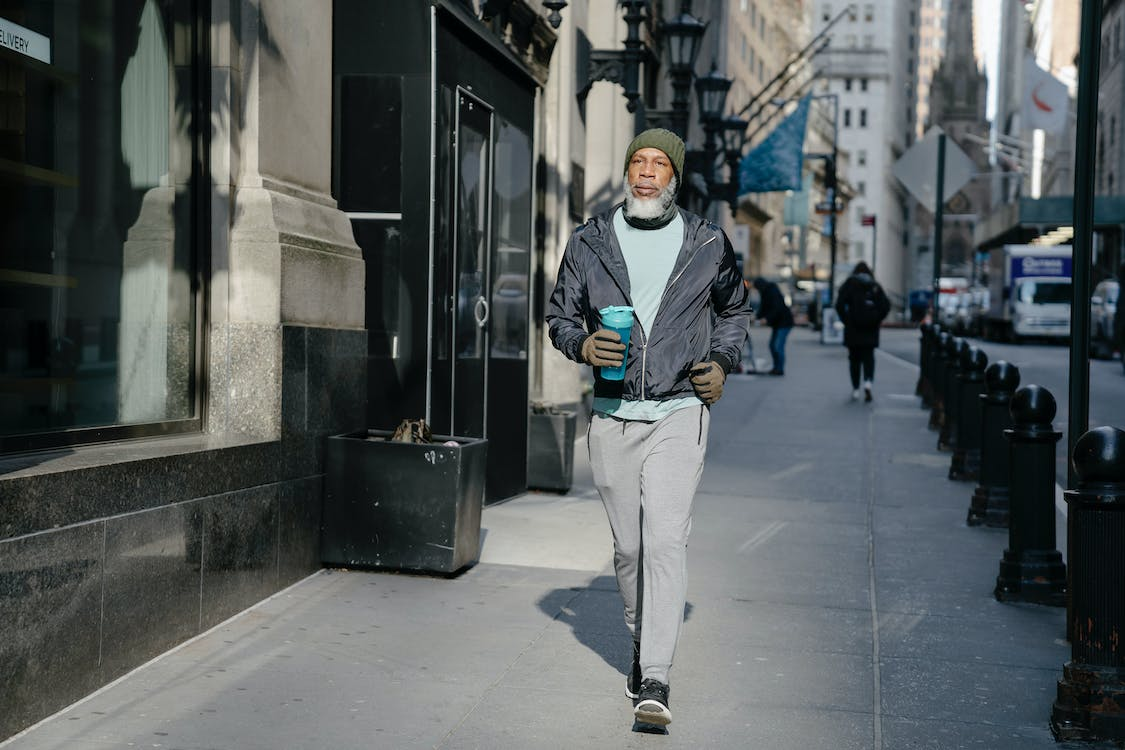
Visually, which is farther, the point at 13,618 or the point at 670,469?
the point at 670,469

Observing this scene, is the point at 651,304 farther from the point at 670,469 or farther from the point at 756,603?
the point at 756,603

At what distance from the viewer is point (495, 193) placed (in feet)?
30.6

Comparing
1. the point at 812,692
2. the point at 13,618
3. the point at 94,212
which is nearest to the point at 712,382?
the point at 812,692

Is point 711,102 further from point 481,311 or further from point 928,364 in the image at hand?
point 481,311

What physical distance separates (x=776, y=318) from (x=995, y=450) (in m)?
15.1

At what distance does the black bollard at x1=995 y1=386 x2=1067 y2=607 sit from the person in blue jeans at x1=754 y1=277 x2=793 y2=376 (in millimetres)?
16704

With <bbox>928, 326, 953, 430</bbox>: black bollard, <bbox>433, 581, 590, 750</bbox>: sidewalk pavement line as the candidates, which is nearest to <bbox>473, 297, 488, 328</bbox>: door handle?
<bbox>433, 581, 590, 750</bbox>: sidewalk pavement line

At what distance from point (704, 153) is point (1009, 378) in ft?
42.5

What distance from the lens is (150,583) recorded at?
205 inches

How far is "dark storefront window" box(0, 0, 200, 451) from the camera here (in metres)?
5.19

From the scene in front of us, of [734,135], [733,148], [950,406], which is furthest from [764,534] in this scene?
[734,135]

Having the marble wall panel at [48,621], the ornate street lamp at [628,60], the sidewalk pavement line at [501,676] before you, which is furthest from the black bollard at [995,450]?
the marble wall panel at [48,621]

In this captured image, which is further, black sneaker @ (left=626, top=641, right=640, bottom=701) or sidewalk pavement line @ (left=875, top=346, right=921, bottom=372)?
sidewalk pavement line @ (left=875, top=346, right=921, bottom=372)

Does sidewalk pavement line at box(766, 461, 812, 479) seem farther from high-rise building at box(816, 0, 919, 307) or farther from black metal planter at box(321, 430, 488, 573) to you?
high-rise building at box(816, 0, 919, 307)
